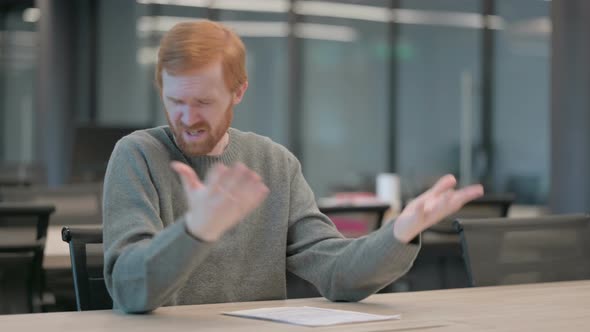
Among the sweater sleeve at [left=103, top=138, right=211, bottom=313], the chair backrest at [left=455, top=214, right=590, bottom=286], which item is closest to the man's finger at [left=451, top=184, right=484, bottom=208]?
the sweater sleeve at [left=103, top=138, right=211, bottom=313]

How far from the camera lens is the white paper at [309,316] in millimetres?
1704

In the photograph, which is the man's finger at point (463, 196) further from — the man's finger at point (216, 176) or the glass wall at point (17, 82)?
the glass wall at point (17, 82)

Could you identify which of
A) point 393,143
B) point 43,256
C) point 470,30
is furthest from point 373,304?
point 393,143

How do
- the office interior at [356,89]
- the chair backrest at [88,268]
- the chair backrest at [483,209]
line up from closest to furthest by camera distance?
the chair backrest at [88,268] < the chair backrest at [483,209] < the office interior at [356,89]

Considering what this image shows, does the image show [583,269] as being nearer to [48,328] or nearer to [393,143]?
[48,328]

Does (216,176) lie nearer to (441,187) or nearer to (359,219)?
(441,187)

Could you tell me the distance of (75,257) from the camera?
2.18 meters

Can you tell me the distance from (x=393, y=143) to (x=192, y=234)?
28.1 ft

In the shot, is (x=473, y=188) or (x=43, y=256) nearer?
(x=473, y=188)

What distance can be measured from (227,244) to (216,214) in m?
0.58

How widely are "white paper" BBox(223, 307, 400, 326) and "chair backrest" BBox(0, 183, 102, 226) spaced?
2.90 metres

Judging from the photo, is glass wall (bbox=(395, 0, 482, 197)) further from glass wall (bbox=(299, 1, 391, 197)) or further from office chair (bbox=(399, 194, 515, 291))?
office chair (bbox=(399, 194, 515, 291))

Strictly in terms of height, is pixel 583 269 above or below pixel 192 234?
below

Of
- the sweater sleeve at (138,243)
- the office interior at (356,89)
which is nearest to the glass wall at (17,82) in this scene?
the office interior at (356,89)
